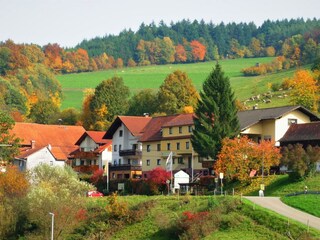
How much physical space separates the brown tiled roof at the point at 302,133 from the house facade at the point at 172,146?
983 cm

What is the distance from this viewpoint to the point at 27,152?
370 feet

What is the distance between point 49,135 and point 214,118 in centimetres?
4704

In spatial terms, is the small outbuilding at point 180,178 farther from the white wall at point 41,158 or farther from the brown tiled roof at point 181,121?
the white wall at point 41,158

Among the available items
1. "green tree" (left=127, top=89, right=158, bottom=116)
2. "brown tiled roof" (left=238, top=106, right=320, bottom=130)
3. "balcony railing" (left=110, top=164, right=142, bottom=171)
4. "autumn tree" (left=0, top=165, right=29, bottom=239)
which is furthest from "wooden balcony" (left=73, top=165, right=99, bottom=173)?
"green tree" (left=127, top=89, right=158, bottom=116)

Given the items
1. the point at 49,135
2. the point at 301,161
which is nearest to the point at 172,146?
the point at 301,161

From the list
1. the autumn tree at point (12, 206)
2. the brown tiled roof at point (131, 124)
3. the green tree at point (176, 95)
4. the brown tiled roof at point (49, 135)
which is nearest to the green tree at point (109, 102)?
the green tree at point (176, 95)

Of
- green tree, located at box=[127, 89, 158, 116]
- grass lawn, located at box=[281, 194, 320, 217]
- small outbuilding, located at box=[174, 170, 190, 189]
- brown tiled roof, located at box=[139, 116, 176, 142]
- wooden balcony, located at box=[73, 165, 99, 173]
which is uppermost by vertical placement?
green tree, located at box=[127, 89, 158, 116]

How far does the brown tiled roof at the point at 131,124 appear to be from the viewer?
106500 mm

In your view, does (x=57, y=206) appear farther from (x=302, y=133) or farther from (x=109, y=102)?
(x=109, y=102)

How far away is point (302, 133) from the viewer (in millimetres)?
85875

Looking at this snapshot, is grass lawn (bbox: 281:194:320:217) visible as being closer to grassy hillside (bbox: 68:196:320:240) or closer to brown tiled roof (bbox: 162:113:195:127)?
grassy hillside (bbox: 68:196:320:240)

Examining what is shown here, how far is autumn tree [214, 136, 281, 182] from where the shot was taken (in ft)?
262

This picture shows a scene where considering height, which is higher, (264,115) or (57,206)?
(264,115)

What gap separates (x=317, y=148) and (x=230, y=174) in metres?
8.50
